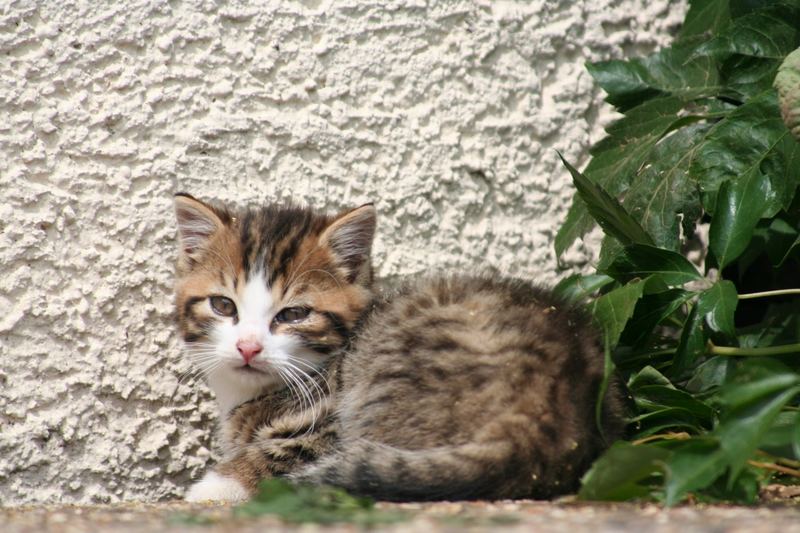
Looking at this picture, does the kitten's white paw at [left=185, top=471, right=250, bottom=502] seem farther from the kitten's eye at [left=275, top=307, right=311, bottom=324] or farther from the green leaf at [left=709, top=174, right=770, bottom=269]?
the green leaf at [left=709, top=174, right=770, bottom=269]

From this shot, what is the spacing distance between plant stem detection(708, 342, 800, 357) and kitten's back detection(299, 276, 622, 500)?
0.33 metres

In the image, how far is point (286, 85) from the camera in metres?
2.80

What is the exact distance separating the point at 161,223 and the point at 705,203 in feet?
4.81

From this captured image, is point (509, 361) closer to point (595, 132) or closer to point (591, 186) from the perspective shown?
point (591, 186)

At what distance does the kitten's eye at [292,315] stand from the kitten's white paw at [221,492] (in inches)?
17.1

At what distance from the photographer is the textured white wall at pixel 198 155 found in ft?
8.31

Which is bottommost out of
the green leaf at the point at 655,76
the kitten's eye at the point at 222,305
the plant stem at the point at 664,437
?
the plant stem at the point at 664,437

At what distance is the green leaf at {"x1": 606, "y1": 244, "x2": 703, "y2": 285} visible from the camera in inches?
95.8

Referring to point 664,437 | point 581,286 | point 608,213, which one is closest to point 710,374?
point 664,437

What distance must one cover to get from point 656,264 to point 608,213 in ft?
0.60

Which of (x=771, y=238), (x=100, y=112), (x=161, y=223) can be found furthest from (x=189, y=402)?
(x=771, y=238)

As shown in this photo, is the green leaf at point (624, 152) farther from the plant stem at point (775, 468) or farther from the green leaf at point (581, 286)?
the plant stem at point (775, 468)

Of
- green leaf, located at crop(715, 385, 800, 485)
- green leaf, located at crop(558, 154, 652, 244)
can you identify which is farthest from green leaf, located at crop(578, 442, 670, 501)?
green leaf, located at crop(558, 154, 652, 244)

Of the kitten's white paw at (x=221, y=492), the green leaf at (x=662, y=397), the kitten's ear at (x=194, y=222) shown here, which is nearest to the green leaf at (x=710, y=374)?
A: the green leaf at (x=662, y=397)
